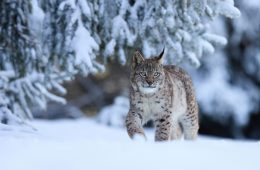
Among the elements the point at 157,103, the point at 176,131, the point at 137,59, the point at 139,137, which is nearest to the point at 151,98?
the point at 157,103

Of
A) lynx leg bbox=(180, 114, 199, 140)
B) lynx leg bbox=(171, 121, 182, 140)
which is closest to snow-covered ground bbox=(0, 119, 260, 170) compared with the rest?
lynx leg bbox=(171, 121, 182, 140)

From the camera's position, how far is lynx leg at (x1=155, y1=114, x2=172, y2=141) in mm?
6812

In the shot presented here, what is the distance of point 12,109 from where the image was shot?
8.35 metres

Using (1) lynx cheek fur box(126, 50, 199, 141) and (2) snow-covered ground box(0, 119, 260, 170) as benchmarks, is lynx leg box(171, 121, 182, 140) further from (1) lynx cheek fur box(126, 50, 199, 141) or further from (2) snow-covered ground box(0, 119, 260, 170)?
(2) snow-covered ground box(0, 119, 260, 170)

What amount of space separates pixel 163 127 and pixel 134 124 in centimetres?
27

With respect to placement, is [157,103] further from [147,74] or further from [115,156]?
[115,156]

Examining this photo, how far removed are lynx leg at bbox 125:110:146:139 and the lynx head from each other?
23cm

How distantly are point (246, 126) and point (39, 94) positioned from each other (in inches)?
231

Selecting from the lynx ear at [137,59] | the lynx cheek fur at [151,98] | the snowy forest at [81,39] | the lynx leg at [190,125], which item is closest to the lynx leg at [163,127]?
the lynx cheek fur at [151,98]

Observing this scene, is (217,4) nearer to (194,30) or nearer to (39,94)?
(194,30)

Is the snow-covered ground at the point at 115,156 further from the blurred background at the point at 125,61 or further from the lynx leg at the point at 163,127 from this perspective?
the blurred background at the point at 125,61

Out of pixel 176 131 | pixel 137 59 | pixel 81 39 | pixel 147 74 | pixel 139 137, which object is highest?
pixel 81 39

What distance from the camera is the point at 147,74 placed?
6820 millimetres

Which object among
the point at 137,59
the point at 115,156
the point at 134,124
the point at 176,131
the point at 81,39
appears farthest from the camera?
the point at 176,131
